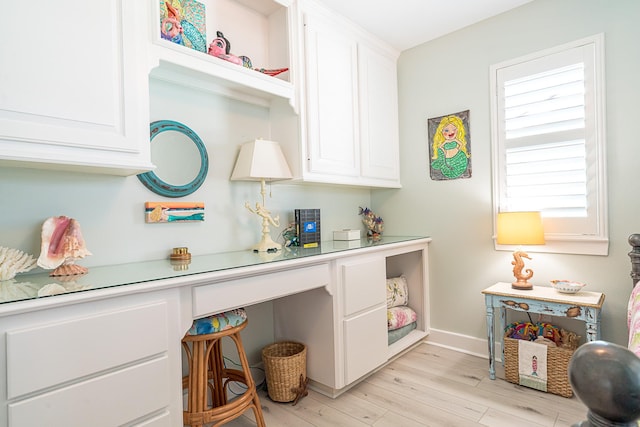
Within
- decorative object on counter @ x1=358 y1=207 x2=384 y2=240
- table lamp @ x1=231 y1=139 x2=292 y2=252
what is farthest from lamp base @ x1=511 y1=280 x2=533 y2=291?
table lamp @ x1=231 y1=139 x2=292 y2=252

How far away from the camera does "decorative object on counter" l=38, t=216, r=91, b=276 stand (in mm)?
1240

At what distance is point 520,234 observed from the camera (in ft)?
6.77

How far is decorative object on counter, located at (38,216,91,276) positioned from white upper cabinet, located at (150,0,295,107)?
760 millimetres

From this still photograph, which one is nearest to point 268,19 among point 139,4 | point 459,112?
point 139,4

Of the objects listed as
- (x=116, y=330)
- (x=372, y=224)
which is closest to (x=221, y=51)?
(x=116, y=330)

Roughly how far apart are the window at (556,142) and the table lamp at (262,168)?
5.18 ft

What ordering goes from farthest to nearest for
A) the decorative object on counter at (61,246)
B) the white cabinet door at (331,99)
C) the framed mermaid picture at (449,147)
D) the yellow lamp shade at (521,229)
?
the framed mermaid picture at (449,147)
the white cabinet door at (331,99)
the yellow lamp shade at (521,229)
the decorative object on counter at (61,246)

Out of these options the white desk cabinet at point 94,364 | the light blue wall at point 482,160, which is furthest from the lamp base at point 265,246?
the light blue wall at point 482,160

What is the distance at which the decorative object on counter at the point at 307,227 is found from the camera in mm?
2215

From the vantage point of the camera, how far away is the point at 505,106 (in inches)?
93.8

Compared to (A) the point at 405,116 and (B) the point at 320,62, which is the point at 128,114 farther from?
(A) the point at 405,116

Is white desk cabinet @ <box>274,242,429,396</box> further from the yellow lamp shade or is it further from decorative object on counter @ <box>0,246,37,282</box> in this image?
decorative object on counter @ <box>0,246,37,282</box>

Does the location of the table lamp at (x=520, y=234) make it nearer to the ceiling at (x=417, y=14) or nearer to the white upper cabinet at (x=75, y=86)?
the ceiling at (x=417, y=14)

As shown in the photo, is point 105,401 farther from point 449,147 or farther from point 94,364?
point 449,147
